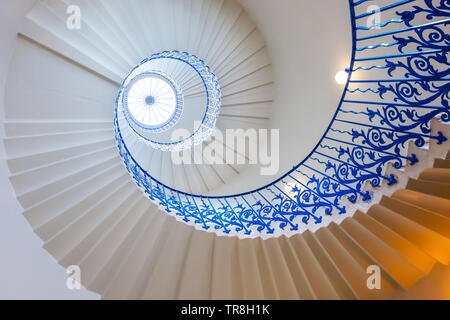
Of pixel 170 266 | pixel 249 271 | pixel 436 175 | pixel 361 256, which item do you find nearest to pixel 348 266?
pixel 361 256

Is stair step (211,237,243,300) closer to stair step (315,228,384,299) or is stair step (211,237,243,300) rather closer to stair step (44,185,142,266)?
stair step (315,228,384,299)

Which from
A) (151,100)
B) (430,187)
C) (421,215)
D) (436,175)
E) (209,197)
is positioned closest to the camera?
(436,175)

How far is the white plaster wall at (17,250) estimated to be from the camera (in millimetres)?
3801

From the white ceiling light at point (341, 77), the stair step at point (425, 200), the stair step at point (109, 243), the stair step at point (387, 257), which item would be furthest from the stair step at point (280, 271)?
the white ceiling light at point (341, 77)

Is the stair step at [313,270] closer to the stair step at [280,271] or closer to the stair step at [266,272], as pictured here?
the stair step at [280,271]

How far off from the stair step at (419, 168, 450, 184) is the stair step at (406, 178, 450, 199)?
0.13 feet

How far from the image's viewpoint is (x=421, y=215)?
10.6 ft

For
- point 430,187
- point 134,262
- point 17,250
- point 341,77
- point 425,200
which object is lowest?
point 134,262

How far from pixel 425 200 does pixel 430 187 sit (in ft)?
0.59

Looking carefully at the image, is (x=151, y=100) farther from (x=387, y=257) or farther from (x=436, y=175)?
(x=436, y=175)

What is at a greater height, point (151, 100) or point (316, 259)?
point (151, 100)
